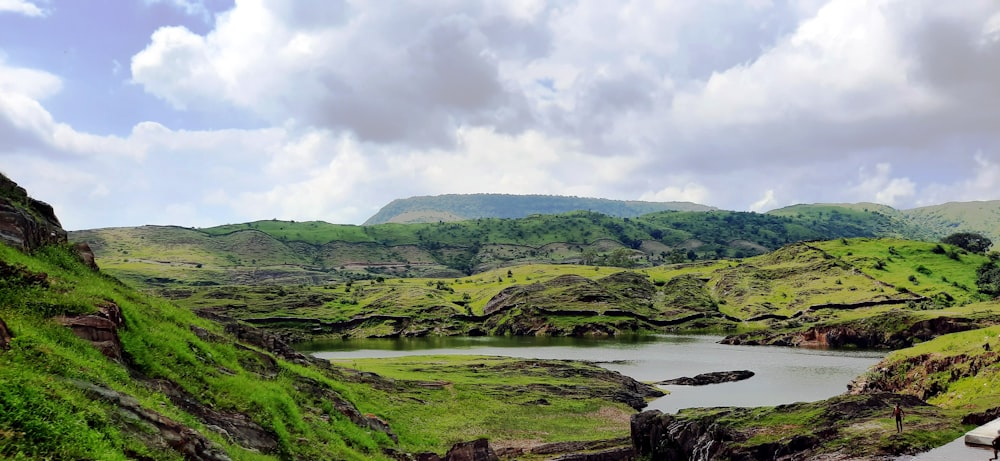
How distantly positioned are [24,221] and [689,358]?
134 metres

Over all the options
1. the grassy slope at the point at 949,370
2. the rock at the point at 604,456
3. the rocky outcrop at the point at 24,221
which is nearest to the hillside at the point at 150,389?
the rocky outcrop at the point at 24,221

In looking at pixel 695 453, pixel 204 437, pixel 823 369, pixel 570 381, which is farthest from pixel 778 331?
pixel 204 437

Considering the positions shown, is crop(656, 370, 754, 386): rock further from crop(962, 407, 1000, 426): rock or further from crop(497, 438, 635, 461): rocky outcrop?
crop(962, 407, 1000, 426): rock

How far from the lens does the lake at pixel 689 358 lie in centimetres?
9362

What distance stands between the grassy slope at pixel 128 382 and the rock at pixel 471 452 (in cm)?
403

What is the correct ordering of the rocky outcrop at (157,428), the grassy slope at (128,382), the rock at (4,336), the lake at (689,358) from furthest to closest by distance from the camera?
the lake at (689,358) < the rocky outcrop at (157,428) < the rock at (4,336) < the grassy slope at (128,382)

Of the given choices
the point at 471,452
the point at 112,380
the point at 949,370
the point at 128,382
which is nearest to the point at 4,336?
the point at 112,380

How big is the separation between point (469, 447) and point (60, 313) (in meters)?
26.2

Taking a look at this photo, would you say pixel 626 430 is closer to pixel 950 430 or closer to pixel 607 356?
pixel 950 430

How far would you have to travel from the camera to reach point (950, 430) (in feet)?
108

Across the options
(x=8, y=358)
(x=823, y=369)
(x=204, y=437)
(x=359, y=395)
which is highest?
(x=8, y=358)

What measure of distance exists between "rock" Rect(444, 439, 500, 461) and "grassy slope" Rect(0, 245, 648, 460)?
4027mm

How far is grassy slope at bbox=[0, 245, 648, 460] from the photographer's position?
14812 mm

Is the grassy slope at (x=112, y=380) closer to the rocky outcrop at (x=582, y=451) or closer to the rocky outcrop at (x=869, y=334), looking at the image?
the rocky outcrop at (x=582, y=451)
